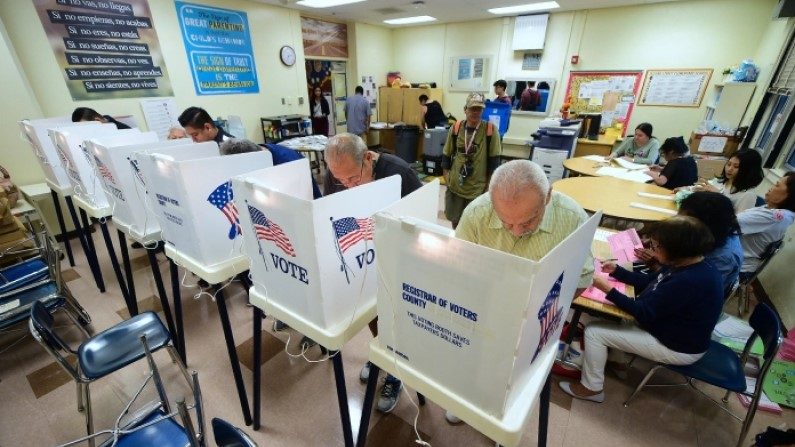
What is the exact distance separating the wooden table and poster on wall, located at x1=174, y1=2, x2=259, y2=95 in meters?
4.82

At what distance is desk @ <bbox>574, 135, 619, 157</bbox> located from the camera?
488 centimetres

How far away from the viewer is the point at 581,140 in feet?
16.4

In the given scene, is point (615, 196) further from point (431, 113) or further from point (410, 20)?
point (410, 20)

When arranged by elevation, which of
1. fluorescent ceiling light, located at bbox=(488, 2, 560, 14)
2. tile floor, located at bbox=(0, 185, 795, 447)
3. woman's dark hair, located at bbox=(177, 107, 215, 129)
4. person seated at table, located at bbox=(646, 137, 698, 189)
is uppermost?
fluorescent ceiling light, located at bbox=(488, 2, 560, 14)

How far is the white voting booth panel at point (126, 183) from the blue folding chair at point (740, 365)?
265 centimetres

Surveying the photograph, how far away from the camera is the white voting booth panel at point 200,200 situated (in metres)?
1.18

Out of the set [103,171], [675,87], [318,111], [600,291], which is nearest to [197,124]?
[103,171]

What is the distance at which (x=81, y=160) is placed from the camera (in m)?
1.92

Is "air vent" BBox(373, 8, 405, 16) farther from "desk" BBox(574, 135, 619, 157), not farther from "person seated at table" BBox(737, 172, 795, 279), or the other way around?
"person seated at table" BBox(737, 172, 795, 279)

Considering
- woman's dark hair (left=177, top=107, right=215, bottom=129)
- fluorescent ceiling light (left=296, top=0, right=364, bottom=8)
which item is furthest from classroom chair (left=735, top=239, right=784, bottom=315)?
fluorescent ceiling light (left=296, top=0, right=364, bottom=8)

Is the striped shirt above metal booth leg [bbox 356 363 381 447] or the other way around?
above

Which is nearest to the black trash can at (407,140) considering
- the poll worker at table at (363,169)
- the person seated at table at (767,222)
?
the poll worker at table at (363,169)

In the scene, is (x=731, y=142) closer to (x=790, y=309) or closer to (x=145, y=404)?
(x=790, y=309)

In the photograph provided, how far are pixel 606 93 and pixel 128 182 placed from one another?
638 centimetres
